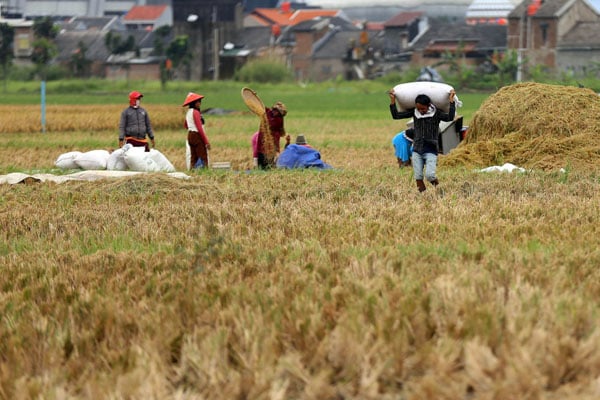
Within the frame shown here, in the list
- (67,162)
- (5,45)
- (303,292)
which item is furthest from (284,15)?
(303,292)

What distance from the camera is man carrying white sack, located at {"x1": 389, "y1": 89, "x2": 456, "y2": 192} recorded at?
11484 mm

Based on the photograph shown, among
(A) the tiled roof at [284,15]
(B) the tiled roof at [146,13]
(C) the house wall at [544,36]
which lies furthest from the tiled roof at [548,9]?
(B) the tiled roof at [146,13]

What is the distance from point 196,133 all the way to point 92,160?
6.26 ft

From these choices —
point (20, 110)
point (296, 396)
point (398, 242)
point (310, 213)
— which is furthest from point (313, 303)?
point (20, 110)

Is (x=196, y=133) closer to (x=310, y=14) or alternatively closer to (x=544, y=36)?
(x=544, y=36)

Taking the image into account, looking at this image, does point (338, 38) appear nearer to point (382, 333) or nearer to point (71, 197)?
point (71, 197)

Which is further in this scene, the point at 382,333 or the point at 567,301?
the point at 567,301

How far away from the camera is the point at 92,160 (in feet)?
56.1

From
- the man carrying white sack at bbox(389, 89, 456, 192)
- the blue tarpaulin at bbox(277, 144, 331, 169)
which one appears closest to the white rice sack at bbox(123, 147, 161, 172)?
the blue tarpaulin at bbox(277, 144, 331, 169)

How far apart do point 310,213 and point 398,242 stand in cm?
229

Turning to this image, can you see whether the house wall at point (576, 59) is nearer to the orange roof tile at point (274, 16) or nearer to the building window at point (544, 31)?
the building window at point (544, 31)

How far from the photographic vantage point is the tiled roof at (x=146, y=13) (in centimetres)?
11988

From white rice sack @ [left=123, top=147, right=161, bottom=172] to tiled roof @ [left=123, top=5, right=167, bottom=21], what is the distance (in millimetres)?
105438

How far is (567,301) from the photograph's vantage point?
5309mm
